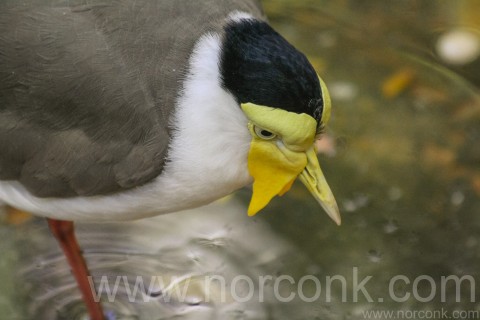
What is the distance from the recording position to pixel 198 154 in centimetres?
229

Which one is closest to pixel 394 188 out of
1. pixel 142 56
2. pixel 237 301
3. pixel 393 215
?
pixel 393 215

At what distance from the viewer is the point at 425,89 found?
11.9 feet

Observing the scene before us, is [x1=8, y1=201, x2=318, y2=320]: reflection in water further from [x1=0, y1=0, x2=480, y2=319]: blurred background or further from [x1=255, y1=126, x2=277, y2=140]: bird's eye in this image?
[x1=255, y1=126, x2=277, y2=140]: bird's eye

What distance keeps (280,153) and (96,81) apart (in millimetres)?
488

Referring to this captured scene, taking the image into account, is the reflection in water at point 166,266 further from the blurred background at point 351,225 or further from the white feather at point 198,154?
the white feather at point 198,154

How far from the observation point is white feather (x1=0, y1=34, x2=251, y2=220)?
7.43ft

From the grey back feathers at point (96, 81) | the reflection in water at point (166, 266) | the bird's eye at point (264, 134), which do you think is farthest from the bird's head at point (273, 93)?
the reflection in water at point (166, 266)

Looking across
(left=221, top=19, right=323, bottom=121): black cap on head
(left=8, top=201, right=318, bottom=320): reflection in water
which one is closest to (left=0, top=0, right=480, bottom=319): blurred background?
(left=8, top=201, right=318, bottom=320): reflection in water

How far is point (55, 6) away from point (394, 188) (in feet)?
4.95

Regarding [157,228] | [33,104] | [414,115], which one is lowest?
[157,228]

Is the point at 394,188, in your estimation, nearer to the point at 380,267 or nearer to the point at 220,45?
the point at 380,267

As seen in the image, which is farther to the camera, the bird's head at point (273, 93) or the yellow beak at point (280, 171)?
the yellow beak at point (280, 171)

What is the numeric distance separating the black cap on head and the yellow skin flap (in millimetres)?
26

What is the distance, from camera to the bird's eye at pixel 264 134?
2.26 metres
